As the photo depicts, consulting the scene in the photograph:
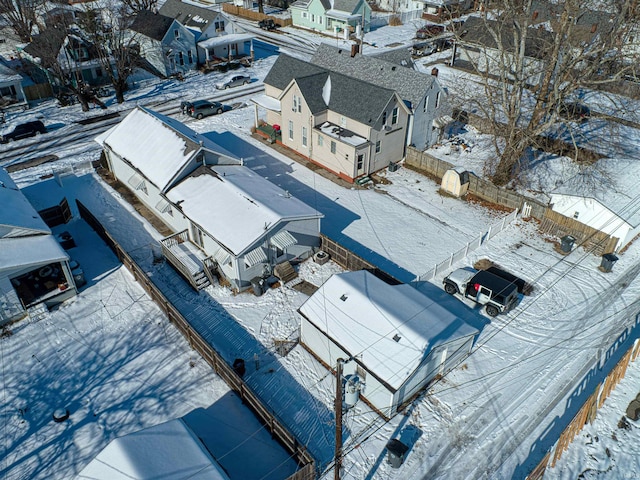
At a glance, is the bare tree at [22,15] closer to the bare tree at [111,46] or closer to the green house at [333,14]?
the bare tree at [111,46]

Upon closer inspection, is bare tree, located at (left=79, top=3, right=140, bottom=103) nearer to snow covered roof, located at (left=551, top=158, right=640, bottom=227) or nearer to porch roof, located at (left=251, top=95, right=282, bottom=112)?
porch roof, located at (left=251, top=95, right=282, bottom=112)

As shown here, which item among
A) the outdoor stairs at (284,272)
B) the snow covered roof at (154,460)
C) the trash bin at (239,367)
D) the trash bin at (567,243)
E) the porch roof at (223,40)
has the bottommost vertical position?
the trash bin at (239,367)

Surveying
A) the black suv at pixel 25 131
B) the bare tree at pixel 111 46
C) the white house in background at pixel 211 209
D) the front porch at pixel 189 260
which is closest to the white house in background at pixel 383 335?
the white house in background at pixel 211 209

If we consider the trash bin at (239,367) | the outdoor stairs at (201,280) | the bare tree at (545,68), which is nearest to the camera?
the trash bin at (239,367)

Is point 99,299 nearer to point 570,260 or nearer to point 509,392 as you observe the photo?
point 509,392

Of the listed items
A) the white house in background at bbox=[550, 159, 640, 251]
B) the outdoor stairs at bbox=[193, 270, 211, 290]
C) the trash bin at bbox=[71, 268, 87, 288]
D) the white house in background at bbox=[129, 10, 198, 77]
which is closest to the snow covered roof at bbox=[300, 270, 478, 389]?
the outdoor stairs at bbox=[193, 270, 211, 290]

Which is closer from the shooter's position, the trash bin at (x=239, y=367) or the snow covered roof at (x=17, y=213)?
the trash bin at (x=239, y=367)

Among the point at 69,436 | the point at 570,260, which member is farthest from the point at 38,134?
the point at 570,260
